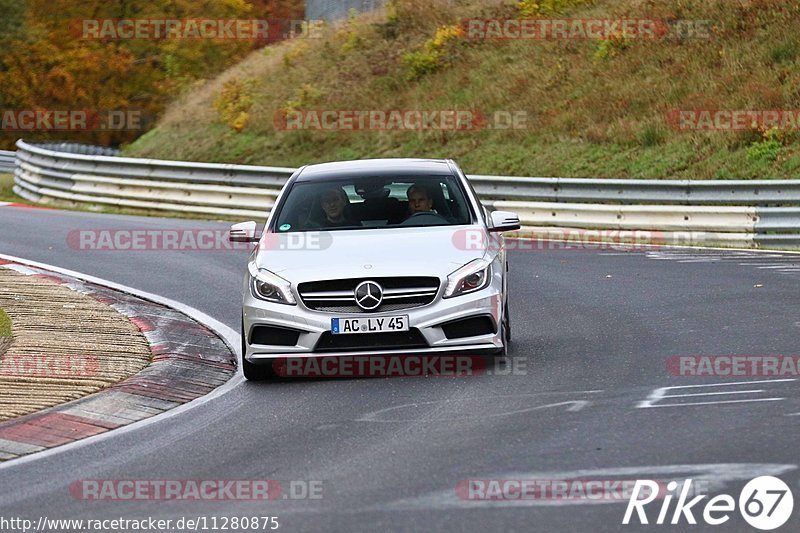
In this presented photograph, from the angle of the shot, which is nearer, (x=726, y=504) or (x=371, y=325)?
(x=726, y=504)

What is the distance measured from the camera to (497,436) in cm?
802

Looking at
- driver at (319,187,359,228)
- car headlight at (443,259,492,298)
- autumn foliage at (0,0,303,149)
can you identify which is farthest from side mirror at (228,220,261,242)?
autumn foliage at (0,0,303,149)

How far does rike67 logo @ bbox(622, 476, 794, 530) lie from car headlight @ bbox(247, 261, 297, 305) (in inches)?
158

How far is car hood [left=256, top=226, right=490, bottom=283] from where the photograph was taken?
1006cm

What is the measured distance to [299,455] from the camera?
7762mm

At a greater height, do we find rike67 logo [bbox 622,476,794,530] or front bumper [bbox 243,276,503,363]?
front bumper [bbox 243,276,503,363]

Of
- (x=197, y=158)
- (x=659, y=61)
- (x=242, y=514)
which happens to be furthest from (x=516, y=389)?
(x=197, y=158)

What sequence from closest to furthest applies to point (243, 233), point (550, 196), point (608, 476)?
point (608, 476) < point (243, 233) < point (550, 196)

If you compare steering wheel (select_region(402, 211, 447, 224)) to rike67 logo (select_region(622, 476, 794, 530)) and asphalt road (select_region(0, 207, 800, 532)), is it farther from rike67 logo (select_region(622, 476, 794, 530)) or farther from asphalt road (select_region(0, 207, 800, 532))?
rike67 logo (select_region(622, 476, 794, 530))

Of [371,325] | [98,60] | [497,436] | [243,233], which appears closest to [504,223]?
[371,325]

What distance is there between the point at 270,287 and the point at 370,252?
78 cm

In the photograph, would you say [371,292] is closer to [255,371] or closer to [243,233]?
[255,371]

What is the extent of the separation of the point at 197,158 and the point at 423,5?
7.96 meters

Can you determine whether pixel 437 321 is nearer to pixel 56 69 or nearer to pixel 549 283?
pixel 549 283
